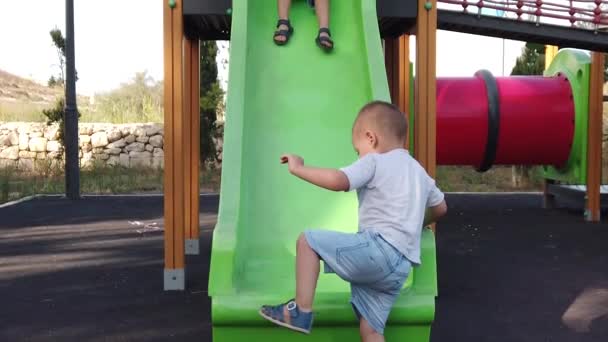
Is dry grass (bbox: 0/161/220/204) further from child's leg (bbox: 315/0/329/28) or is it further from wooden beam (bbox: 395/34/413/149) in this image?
child's leg (bbox: 315/0/329/28)

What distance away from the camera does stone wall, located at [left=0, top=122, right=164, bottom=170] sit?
15945 mm

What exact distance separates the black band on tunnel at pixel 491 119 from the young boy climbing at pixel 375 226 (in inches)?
261

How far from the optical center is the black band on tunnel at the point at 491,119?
29.0 ft

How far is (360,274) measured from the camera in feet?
7.93

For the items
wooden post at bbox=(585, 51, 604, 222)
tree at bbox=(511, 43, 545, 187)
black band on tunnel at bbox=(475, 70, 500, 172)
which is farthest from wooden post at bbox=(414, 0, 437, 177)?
tree at bbox=(511, 43, 545, 187)

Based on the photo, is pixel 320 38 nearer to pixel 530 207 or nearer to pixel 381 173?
pixel 381 173

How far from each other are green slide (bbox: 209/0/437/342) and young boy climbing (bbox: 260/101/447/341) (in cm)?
30

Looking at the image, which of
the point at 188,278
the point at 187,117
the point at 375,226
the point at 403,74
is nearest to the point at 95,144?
the point at 187,117

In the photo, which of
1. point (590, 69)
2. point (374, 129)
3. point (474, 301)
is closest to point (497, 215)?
point (590, 69)

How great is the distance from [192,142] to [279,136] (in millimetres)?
2160

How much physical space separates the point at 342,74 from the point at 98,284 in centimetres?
230

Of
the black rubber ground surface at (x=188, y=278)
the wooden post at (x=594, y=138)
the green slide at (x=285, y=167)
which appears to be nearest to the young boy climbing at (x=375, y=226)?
the green slide at (x=285, y=167)

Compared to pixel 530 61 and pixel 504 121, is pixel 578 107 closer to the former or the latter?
pixel 504 121

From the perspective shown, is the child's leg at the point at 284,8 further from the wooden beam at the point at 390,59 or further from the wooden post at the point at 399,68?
the wooden beam at the point at 390,59
